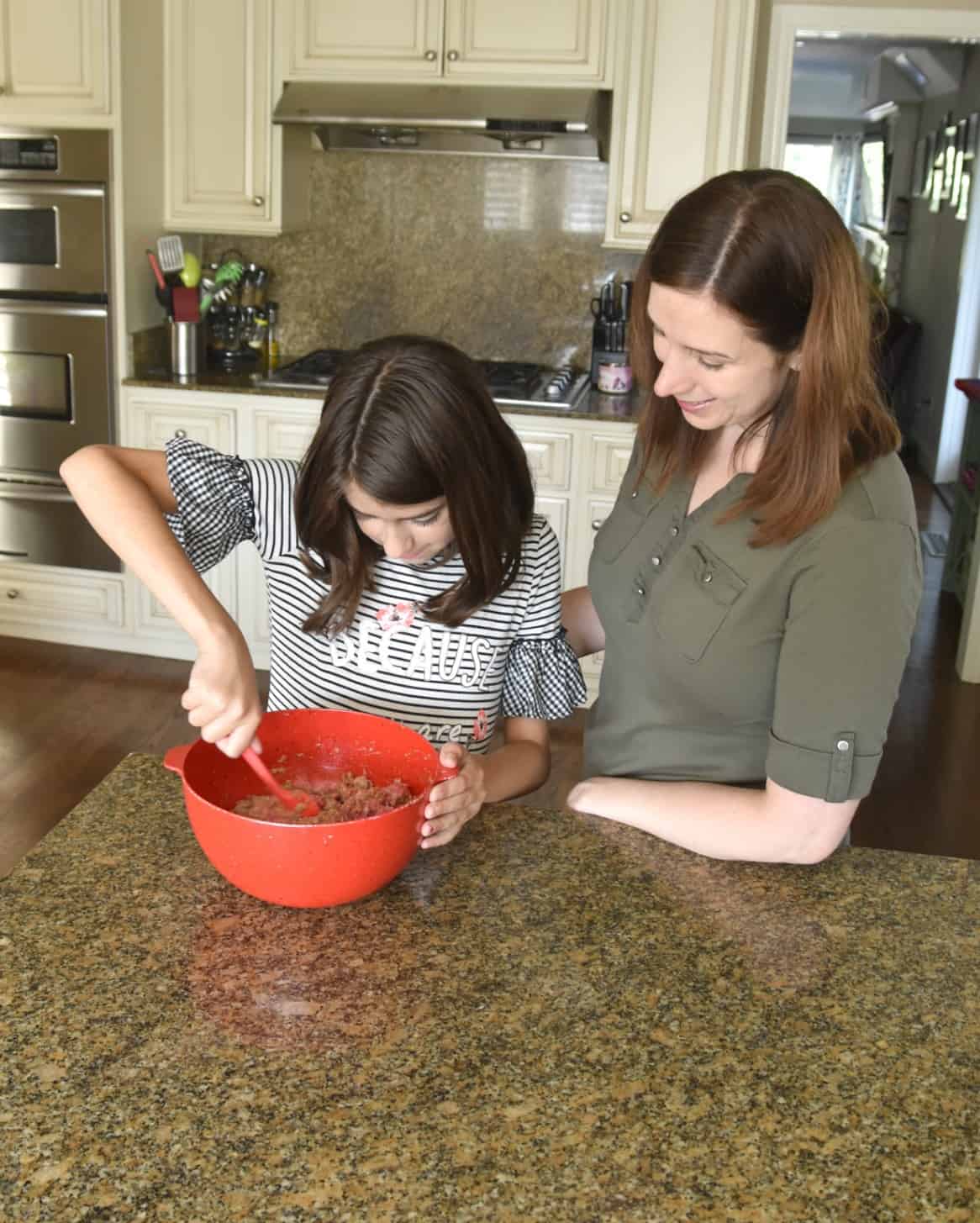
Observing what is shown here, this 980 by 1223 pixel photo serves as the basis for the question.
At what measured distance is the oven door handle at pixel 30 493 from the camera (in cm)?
404

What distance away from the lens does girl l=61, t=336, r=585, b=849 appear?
51.5 inches

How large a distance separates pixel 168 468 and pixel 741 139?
2.68 meters

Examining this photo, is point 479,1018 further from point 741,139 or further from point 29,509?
point 29,509

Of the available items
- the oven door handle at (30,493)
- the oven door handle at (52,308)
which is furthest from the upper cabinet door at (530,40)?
the oven door handle at (30,493)

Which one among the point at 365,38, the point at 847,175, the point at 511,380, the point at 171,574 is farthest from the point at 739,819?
the point at 847,175

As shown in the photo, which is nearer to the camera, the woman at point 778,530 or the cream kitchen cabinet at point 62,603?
the woman at point 778,530

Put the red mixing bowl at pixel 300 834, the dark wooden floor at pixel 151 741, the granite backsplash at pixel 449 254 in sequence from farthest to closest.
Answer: the granite backsplash at pixel 449 254 → the dark wooden floor at pixel 151 741 → the red mixing bowl at pixel 300 834

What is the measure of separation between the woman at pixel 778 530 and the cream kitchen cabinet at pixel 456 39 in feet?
8.21

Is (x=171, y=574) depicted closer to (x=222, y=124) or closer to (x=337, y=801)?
(x=337, y=801)

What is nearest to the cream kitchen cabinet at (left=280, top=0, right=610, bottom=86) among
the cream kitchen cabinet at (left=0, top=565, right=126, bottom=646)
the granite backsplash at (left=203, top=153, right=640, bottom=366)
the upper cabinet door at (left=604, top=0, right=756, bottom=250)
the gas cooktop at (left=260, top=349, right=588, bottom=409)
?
the upper cabinet door at (left=604, top=0, right=756, bottom=250)

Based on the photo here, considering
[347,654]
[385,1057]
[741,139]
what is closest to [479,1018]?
[385,1057]

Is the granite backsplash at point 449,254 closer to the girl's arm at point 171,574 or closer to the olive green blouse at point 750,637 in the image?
the olive green blouse at point 750,637

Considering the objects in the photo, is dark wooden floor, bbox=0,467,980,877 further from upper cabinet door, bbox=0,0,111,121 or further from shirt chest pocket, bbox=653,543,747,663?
shirt chest pocket, bbox=653,543,747,663

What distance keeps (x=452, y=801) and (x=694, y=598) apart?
0.35 metres
